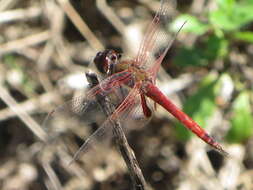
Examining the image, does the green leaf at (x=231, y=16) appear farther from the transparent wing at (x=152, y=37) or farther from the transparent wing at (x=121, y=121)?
the transparent wing at (x=121, y=121)

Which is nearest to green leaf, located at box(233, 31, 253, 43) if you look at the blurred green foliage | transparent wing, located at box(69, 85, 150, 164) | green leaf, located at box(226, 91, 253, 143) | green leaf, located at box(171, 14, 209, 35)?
the blurred green foliage

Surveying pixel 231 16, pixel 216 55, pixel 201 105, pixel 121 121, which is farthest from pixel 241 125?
pixel 121 121

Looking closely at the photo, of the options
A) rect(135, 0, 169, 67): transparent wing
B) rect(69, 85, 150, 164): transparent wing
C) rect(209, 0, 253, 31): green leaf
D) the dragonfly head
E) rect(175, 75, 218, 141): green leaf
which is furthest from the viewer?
rect(175, 75, 218, 141): green leaf

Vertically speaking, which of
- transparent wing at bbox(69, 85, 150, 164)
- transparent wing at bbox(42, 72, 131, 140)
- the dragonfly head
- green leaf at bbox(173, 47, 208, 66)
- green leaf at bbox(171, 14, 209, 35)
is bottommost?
transparent wing at bbox(69, 85, 150, 164)

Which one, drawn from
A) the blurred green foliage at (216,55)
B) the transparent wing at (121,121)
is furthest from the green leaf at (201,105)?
the transparent wing at (121,121)

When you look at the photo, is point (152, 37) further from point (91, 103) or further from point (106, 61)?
point (91, 103)

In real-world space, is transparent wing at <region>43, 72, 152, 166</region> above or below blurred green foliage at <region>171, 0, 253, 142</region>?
below

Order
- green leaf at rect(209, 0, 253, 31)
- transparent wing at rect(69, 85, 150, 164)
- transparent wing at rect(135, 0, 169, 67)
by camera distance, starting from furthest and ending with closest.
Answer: green leaf at rect(209, 0, 253, 31) < transparent wing at rect(135, 0, 169, 67) < transparent wing at rect(69, 85, 150, 164)

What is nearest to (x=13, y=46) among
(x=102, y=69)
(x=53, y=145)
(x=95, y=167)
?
(x=53, y=145)

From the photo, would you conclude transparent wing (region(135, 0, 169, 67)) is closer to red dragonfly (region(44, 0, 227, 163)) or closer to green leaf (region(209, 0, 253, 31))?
red dragonfly (region(44, 0, 227, 163))
